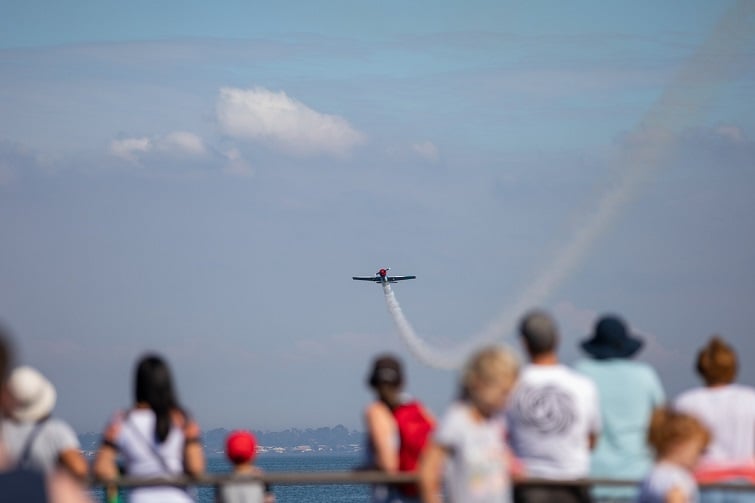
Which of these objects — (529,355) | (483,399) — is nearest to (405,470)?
(529,355)

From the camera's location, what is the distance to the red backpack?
943 cm

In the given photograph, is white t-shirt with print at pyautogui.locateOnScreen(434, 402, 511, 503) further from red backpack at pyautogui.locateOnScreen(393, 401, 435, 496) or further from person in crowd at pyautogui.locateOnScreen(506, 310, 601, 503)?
red backpack at pyautogui.locateOnScreen(393, 401, 435, 496)

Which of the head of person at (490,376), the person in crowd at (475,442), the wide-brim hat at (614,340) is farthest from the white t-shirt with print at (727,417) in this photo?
the head of person at (490,376)

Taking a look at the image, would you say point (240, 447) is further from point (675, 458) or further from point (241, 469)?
point (675, 458)

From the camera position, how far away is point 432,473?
770 centimetres

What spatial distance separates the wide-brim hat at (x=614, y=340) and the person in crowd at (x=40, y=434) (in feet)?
12.8

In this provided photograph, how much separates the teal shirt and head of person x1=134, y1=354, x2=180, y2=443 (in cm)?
314

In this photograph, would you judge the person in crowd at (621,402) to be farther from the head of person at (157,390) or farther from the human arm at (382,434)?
the head of person at (157,390)

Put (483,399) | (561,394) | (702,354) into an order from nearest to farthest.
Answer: (483,399) < (561,394) < (702,354)

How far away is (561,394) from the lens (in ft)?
29.4

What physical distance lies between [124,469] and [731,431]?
4577 millimetres

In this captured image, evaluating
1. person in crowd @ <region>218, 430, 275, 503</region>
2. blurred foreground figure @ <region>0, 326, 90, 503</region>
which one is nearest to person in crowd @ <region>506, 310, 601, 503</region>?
person in crowd @ <region>218, 430, 275, 503</region>

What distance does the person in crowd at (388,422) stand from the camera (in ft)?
30.2

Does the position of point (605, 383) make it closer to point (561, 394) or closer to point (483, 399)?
point (561, 394)
